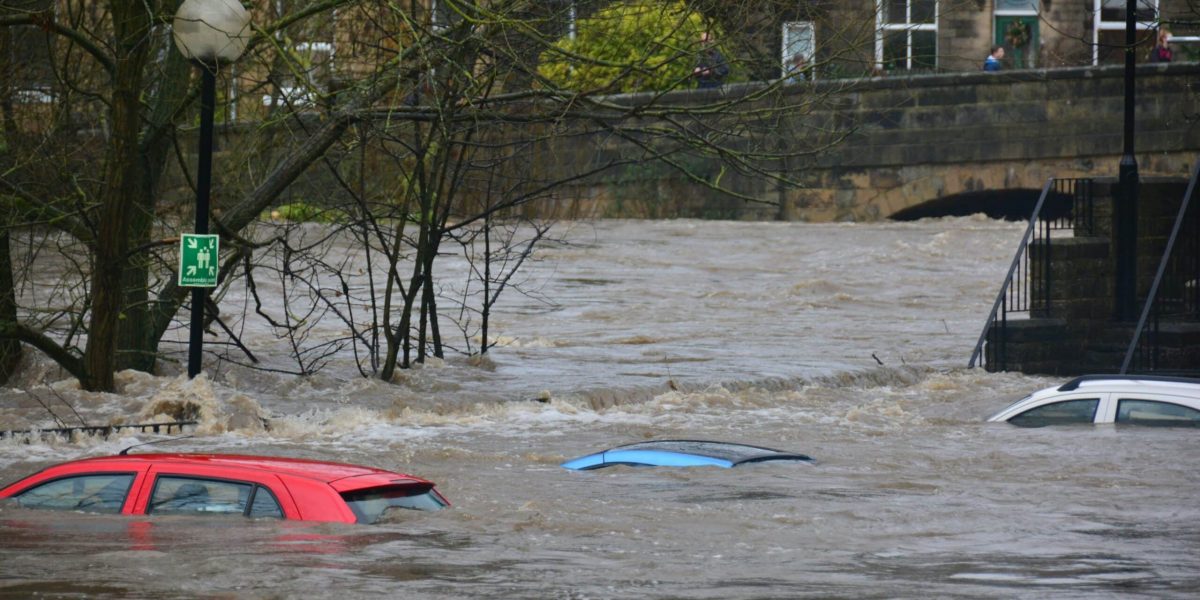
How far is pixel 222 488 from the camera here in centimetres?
907

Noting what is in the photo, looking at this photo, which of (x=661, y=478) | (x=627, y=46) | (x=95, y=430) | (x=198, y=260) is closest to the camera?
(x=661, y=478)

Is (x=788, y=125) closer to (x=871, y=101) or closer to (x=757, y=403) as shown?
(x=757, y=403)

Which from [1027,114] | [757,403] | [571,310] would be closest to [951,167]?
[1027,114]

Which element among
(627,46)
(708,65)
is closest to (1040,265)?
(627,46)

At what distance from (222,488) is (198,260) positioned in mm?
5414

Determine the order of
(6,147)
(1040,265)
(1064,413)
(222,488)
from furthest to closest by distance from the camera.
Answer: (1040,265), (6,147), (1064,413), (222,488)

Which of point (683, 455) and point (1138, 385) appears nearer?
point (683, 455)

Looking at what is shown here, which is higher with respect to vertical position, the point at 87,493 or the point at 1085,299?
the point at 1085,299

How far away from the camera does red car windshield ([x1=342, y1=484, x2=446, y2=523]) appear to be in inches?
351

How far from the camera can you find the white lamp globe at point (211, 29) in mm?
13914

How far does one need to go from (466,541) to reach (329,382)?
964 centimetres

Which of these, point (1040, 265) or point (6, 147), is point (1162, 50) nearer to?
point (1040, 265)

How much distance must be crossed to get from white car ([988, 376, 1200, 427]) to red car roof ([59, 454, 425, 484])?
6229 mm

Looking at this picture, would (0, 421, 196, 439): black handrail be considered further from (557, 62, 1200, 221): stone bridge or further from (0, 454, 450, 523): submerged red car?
(557, 62, 1200, 221): stone bridge
